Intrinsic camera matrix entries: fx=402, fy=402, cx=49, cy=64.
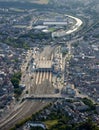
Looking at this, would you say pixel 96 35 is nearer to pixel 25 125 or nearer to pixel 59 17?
pixel 59 17

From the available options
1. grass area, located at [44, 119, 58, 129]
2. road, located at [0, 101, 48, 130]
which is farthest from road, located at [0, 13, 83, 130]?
grass area, located at [44, 119, 58, 129]

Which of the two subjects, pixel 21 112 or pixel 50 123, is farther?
pixel 21 112

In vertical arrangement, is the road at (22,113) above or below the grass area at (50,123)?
above

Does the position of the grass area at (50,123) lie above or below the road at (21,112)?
below

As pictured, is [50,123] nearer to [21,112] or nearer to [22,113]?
[22,113]

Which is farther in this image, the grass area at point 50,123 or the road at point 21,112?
the road at point 21,112

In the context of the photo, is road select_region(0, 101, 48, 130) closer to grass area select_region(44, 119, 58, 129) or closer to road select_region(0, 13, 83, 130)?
road select_region(0, 13, 83, 130)

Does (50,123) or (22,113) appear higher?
(22,113)

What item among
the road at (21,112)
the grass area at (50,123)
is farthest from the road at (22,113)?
the grass area at (50,123)

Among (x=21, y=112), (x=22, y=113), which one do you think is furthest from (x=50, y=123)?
(x=21, y=112)

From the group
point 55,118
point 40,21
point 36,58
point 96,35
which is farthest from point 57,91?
point 40,21

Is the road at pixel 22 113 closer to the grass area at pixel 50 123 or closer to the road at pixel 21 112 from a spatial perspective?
the road at pixel 21 112
